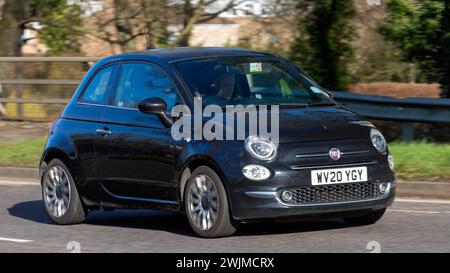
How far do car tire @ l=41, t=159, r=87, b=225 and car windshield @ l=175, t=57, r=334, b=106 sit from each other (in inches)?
73.3

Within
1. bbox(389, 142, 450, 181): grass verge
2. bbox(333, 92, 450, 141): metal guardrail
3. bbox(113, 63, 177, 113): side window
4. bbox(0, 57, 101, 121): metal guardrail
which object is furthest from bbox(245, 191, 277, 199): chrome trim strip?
bbox(0, 57, 101, 121): metal guardrail

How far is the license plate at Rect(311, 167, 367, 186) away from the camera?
8609 mm

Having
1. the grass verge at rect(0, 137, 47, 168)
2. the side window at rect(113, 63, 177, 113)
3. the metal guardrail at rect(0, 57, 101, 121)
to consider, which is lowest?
the metal guardrail at rect(0, 57, 101, 121)

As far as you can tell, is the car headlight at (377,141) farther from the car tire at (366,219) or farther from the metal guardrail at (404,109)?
the metal guardrail at (404,109)

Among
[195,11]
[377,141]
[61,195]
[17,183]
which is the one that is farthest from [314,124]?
[195,11]

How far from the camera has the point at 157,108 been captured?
924 cm

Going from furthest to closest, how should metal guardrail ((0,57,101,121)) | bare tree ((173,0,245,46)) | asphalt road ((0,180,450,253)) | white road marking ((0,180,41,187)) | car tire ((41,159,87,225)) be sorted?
bare tree ((173,0,245,46)), metal guardrail ((0,57,101,121)), white road marking ((0,180,41,187)), car tire ((41,159,87,225)), asphalt road ((0,180,450,253))

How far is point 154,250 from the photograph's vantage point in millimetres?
8688

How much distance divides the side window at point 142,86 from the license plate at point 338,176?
5.12 feet

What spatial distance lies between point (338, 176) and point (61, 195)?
10.8 feet

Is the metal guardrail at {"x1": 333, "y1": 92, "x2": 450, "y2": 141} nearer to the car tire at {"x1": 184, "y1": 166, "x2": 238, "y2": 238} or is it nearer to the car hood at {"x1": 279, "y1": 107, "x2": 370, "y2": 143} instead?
the car hood at {"x1": 279, "y1": 107, "x2": 370, "y2": 143}

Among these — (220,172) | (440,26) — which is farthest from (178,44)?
(220,172)

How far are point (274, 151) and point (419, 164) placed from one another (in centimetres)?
435

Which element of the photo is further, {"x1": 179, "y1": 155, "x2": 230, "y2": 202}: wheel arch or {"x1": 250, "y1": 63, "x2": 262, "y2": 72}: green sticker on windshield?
{"x1": 250, "y1": 63, "x2": 262, "y2": 72}: green sticker on windshield
